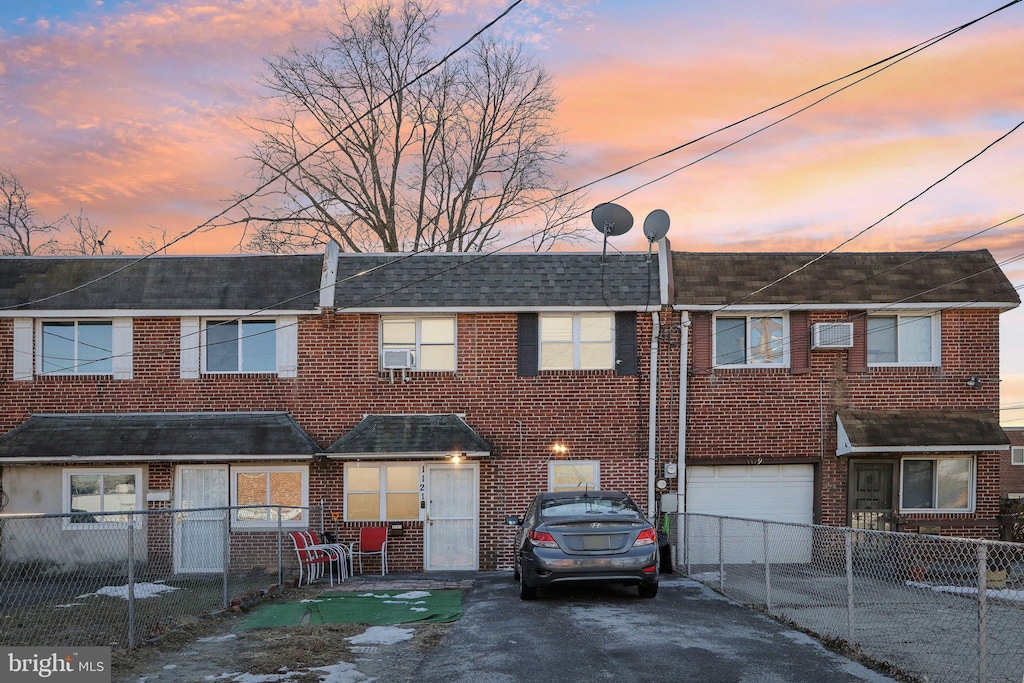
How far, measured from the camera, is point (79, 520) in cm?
1969

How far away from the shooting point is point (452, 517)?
65.9 feet

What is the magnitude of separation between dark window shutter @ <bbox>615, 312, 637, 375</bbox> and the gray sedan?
684cm

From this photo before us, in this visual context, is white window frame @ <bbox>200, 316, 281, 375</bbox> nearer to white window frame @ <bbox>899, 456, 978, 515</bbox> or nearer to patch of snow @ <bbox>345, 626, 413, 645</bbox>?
patch of snow @ <bbox>345, 626, 413, 645</bbox>

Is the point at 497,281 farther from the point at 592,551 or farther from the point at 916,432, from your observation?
the point at 916,432

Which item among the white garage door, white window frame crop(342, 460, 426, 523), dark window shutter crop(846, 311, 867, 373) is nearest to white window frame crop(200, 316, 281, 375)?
white window frame crop(342, 460, 426, 523)

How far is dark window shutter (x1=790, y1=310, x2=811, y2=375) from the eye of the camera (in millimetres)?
20219

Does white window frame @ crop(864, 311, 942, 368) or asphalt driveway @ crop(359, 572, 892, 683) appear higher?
white window frame @ crop(864, 311, 942, 368)

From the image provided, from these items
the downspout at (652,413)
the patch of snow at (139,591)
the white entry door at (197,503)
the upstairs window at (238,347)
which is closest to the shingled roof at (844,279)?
the downspout at (652,413)

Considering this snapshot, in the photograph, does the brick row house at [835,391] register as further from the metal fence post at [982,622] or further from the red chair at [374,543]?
the metal fence post at [982,622]

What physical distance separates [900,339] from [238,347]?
519 inches

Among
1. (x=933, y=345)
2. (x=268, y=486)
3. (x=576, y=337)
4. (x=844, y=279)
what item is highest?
(x=844, y=279)

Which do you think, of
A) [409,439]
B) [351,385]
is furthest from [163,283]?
[409,439]

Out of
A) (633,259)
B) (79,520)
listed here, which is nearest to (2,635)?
(79,520)

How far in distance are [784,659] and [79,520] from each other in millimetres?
14865
